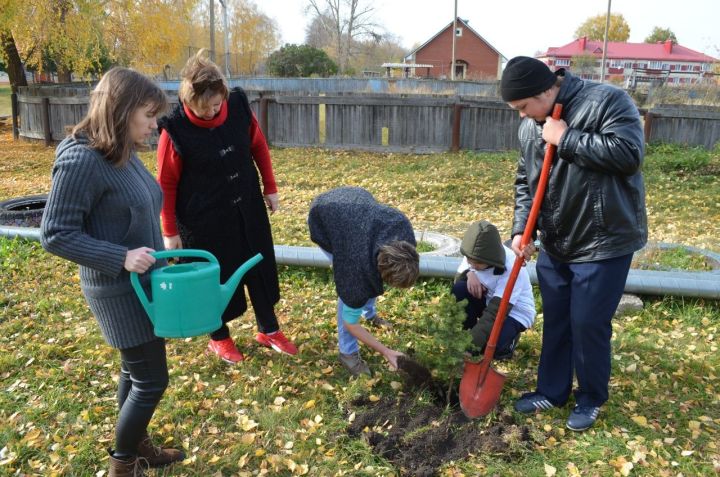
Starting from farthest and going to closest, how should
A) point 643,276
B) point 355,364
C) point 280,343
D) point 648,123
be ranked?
point 648,123, point 643,276, point 280,343, point 355,364

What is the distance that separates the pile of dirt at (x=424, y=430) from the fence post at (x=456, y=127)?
1010cm

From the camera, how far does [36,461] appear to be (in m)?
2.80

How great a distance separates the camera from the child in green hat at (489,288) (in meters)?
3.41

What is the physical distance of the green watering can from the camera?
2.19 metres

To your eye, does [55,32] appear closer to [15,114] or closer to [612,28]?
[15,114]

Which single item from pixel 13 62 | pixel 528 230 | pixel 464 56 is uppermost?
pixel 464 56

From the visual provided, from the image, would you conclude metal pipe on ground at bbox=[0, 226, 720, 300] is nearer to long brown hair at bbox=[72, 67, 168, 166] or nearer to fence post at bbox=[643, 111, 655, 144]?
long brown hair at bbox=[72, 67, 168, 166]

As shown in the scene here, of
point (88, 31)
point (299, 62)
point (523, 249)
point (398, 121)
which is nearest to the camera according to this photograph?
point (523, 249)

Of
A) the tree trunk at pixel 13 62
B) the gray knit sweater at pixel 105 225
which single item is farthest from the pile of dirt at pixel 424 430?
the tree trunk at pixel 13 62

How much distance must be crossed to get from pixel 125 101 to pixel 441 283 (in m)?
3.26

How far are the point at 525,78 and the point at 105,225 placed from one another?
178 centimetres

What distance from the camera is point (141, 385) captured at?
92.4 inches

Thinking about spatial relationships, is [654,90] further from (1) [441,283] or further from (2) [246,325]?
(2) [246,325]

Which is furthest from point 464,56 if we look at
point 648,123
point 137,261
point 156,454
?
point 137,261
